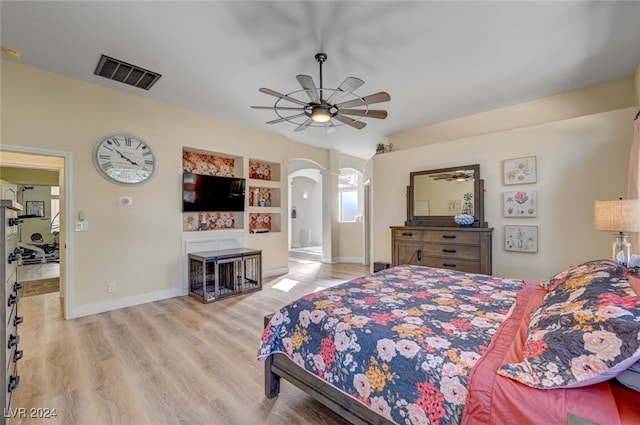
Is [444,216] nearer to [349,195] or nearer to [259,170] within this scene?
[259,170]

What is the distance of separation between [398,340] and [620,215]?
2155mm

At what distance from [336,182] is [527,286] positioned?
208 inches

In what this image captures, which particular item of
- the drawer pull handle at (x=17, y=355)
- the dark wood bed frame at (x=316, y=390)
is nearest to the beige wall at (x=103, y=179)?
the drawer pull handle at (x=17, y=355)

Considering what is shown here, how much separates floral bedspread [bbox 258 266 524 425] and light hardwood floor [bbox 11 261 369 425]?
0.44 metres

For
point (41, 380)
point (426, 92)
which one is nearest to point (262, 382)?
point (41, 380)

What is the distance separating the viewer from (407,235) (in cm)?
430

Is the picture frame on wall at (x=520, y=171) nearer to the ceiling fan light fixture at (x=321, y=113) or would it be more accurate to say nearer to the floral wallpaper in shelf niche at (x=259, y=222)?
the ceiling fan light fixture at (x=321, y=113)

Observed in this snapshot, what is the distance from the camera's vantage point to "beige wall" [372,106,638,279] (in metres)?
3.09

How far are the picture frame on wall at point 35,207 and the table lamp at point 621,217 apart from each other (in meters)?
11.7

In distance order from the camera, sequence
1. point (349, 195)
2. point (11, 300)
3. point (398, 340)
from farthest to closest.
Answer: point (349, 195) < point (11, 300) < point (398, 340)

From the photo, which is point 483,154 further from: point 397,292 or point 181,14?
point 181,14

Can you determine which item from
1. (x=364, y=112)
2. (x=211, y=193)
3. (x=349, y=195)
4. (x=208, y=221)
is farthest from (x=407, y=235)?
(x=349, y=195)

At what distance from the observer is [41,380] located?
81.8 inches

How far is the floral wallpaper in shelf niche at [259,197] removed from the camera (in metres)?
5.52
